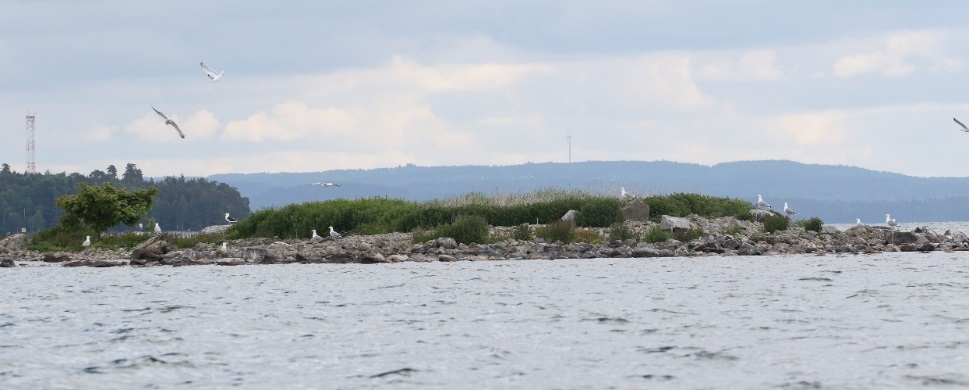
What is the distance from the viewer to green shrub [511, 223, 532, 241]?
1890 inches

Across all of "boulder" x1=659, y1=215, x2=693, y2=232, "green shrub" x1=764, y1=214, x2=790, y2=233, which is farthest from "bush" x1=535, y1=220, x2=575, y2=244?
"green shrub" x1=764, y1=214, x2=790, y2=233

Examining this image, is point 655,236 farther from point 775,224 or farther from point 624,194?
point 624,194

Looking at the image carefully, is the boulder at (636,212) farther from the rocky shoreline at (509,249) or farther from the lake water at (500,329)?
the lake water at (500,329)

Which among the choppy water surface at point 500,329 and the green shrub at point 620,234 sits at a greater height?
the green shrub at point 620,234

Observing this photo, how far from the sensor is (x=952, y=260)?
130ft

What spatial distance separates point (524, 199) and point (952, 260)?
19651 millimetres

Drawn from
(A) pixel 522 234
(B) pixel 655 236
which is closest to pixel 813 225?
(B) pixel 655 236

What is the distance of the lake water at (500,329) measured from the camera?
17250mm

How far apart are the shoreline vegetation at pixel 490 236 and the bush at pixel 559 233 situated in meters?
0.04

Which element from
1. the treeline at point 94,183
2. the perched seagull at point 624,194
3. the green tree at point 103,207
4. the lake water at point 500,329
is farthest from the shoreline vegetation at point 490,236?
the treeline at point 94,183

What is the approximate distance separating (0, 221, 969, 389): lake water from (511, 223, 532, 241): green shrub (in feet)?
38.0

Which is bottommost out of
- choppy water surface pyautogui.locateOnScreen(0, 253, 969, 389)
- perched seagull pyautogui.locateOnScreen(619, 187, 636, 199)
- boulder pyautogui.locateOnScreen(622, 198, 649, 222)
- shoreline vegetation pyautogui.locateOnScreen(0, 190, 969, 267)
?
choppy water surface pyautogui.locateOnScreen(0, 253, 969, 389)

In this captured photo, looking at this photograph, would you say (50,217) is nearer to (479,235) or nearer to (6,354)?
(479,235)

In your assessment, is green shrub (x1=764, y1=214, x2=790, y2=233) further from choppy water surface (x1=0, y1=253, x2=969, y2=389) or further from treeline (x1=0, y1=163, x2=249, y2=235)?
treeline (x1=0, y1=163, x2=249, y2=235)
